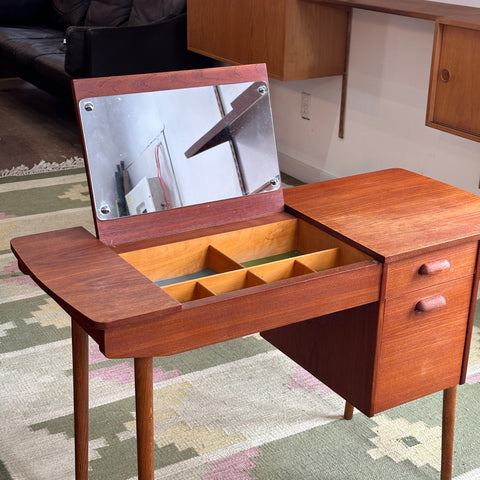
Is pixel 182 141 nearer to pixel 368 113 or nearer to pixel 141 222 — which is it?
pixel 141 222

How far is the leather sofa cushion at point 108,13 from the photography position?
191 inches

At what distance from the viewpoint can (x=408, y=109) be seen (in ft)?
10.6

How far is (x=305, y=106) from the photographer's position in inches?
151

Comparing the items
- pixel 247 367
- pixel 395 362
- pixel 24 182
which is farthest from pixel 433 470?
pixel 24 182

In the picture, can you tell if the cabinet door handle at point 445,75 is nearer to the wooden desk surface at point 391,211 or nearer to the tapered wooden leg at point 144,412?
the wooden desk surface at point 391,211

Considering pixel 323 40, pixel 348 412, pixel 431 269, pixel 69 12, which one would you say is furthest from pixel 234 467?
pixel 69 12

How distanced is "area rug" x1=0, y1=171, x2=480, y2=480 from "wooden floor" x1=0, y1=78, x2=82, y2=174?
6.24 feet

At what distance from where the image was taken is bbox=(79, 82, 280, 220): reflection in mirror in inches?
55.6

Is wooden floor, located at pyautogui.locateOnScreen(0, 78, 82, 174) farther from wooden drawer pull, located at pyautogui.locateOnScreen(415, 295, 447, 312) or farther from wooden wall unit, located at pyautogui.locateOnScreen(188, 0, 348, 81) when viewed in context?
wooden drawer pull, located at pyautogui.locateOnScreen(415, 295, 447, 312)

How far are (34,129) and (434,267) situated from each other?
366 cm

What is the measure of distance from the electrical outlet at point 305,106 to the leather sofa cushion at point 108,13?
1581mm

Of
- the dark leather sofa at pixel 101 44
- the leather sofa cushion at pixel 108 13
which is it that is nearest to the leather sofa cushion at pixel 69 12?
the dark leather sofa at pixel 101 44

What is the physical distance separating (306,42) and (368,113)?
43 centimetres

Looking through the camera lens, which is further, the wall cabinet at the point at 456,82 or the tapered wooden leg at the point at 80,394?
the wall cabinet at the point at 456,82
